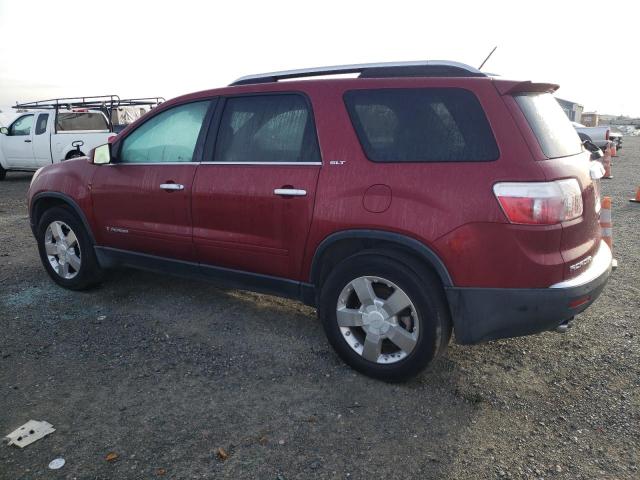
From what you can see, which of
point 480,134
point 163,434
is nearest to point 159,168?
point 163,434

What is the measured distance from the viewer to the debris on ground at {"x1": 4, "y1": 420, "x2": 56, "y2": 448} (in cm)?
277

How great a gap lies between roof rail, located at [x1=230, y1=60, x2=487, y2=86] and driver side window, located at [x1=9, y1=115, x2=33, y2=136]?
38.8ft

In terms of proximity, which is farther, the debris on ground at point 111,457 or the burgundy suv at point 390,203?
the burgundy suv at point 390,203

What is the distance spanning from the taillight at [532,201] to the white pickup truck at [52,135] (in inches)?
442

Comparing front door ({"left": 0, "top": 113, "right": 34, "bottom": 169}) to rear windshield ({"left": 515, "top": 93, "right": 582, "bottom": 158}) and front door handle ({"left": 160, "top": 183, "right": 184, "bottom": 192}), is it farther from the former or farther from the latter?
rear windshield ({"left": 515, "top": 93, "right": 582, "bottom": 158})

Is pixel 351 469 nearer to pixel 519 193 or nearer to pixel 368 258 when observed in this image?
pixel 368 258

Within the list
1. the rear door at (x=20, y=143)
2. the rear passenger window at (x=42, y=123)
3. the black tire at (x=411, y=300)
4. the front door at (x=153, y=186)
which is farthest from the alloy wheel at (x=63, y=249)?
the rear door at (x=20, y=143)

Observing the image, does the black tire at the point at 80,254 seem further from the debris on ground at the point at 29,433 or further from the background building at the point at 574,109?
the background building at the point at 574,109

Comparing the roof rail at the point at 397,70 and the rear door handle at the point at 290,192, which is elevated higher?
the roof rail at the point at 397,70

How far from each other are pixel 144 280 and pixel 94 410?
2.41 m

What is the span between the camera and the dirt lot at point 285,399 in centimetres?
263

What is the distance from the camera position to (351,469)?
2576 mm

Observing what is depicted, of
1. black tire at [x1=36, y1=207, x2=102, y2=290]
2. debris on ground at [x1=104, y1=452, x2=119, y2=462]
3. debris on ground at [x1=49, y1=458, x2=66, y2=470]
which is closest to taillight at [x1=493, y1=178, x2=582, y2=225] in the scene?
debris on ground at [x1=104, y1=452, x2=119, y2=462]

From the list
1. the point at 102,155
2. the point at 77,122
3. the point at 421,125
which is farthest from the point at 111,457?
the point at 77,122
